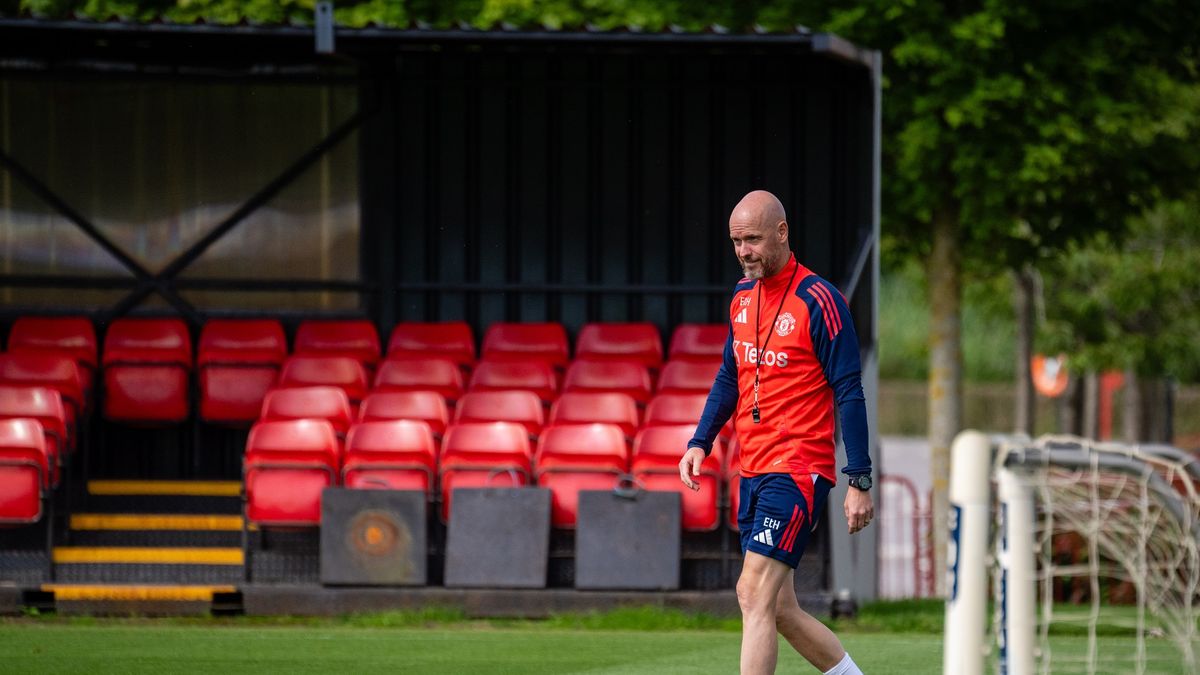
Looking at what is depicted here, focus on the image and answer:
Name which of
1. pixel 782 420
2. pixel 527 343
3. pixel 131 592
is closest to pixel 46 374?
pixel 131 592

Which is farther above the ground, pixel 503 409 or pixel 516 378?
pixel 516 378

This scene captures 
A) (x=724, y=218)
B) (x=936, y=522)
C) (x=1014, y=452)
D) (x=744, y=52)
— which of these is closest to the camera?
(x=1014, y=452)

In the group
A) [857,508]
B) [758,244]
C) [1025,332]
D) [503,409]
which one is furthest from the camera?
[1025,332]

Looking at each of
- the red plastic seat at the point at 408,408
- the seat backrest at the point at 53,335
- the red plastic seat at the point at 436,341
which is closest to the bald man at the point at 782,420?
the red plastic seat at the point at 408,408

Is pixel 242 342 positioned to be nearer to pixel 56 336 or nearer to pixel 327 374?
pixel 327 374

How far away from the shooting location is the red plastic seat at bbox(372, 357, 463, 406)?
13.0m

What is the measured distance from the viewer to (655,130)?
572 inches

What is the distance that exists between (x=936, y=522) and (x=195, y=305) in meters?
7.37

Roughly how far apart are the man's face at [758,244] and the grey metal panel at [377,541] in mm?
5239

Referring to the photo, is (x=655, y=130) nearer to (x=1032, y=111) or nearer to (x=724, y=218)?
(x=724, y=218)

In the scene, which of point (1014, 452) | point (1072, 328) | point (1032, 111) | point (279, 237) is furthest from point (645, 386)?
point (1072, 328)

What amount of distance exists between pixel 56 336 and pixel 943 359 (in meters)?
8.24

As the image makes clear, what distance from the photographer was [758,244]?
6.57 metres

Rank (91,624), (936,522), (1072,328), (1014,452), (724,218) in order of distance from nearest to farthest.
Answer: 1. (1014,452)
2. (91,624)
3. (724,218)
4. (936,522)
5. (1072,328)
